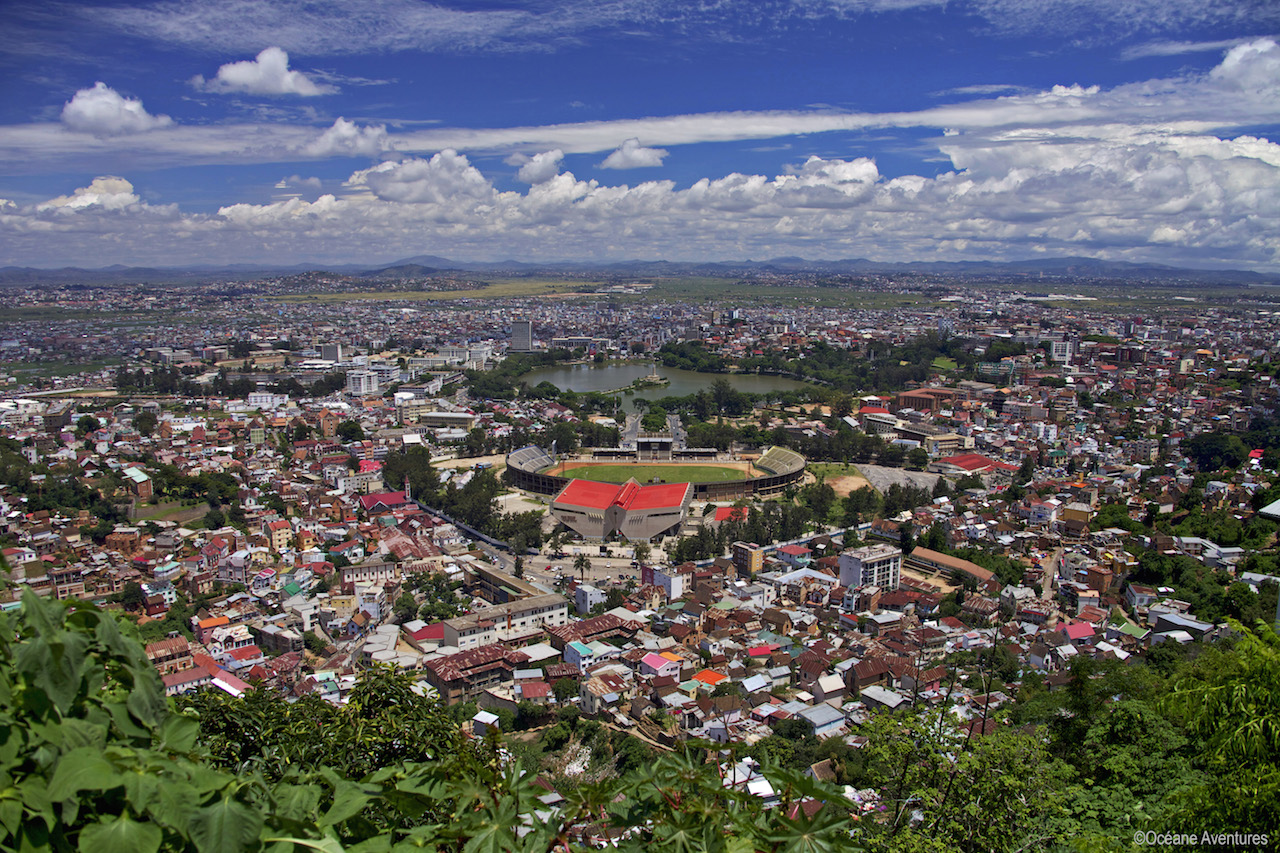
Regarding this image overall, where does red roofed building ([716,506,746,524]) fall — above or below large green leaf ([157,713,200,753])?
below

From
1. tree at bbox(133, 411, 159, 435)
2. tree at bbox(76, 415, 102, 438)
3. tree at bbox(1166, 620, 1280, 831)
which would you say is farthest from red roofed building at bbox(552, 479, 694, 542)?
tree at bbox(76, 415, 102, 438)

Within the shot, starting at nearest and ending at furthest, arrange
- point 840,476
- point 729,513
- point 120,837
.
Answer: point 120,837
point 729,513
point 840,476

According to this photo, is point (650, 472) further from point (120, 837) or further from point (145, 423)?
point (120, 837)

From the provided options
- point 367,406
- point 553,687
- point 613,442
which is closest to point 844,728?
point 553,687

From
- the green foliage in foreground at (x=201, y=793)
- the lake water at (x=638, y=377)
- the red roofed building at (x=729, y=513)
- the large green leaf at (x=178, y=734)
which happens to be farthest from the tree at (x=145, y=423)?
the large green leaf at (x=178, y=734)

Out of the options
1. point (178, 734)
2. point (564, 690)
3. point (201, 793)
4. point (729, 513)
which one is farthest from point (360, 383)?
point (201, 793)

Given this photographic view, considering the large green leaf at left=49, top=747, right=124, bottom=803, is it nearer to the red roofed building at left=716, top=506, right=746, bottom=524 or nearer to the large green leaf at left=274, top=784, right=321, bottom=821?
the large green leaf at left=274, top=784, right=321, bottom=821
